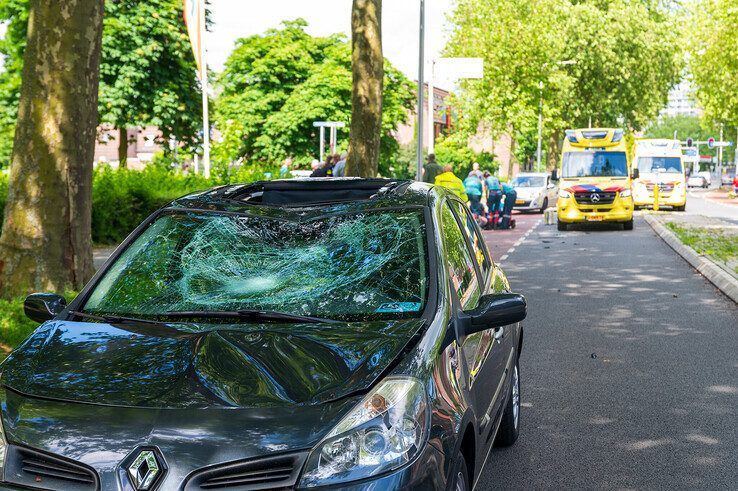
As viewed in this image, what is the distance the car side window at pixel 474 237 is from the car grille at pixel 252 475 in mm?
2518

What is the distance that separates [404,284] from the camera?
4359 millimetres

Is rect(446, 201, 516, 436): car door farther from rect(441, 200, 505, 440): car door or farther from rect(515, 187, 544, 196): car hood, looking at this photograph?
rect(515, 187, 544, 196): car hood

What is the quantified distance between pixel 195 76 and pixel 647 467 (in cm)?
3237

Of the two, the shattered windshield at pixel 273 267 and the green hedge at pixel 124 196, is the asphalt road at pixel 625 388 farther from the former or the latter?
the green hedge at pixel 124 196

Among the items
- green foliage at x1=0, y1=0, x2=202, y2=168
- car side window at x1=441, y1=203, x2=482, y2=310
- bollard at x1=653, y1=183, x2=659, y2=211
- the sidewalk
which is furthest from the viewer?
the sidewalk

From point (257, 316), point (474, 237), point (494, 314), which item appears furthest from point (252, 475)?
point (474, 237)

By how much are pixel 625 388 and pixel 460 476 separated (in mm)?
4143

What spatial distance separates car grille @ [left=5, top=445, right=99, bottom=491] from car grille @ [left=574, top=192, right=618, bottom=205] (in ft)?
84.2

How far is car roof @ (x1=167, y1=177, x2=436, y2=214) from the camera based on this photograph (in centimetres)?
502

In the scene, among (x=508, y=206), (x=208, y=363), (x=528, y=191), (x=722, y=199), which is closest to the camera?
(x=208, y=363)

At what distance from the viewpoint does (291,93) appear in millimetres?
54719

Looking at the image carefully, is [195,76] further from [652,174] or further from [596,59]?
[596,59]

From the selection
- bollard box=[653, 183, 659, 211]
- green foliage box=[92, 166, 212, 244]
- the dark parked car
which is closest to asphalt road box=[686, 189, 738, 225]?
bollard box=[653, 183, 659, 211]

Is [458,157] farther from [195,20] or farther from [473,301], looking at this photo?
[473,301]
